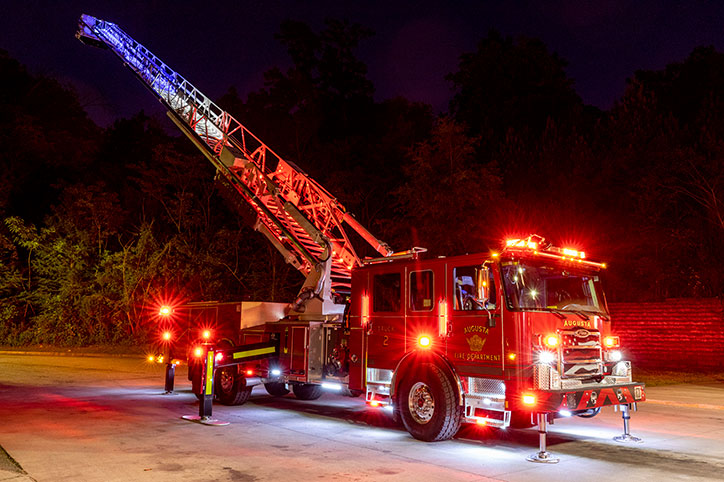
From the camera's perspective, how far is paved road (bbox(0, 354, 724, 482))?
21.9ft

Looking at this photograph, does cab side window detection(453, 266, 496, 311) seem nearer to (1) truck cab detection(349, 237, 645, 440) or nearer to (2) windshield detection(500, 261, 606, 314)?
(1) truck cab detection(349, 237, 645, 440)

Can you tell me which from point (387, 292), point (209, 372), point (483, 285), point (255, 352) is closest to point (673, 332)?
point (387, 292)

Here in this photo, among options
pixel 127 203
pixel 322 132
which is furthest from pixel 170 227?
pixel 322 132

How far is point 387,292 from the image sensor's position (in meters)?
9.46

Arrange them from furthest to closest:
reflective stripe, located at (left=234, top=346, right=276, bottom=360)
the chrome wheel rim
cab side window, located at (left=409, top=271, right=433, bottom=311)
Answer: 1. reflective stripe, located at (left=234, top=346, right=276, bottom=360)
2. cab side window, located at (left=409, top=271, right=433, bottom=311)
3. the chrome wheel rim

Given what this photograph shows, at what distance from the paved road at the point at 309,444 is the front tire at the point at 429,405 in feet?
0.77

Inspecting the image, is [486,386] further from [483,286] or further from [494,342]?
[483,286]

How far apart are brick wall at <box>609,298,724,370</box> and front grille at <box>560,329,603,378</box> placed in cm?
1075

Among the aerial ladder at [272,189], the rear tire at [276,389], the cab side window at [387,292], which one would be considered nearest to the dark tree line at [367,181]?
the aerial ladder at [272,189]

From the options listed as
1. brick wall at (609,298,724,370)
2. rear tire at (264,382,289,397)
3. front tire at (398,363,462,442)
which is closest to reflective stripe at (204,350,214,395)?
front tire at (398,363,462,442)

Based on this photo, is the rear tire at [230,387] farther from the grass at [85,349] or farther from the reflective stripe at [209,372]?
the grass at [85,349]

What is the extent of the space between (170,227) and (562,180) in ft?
67.6

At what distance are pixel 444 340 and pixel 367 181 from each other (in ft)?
75.6

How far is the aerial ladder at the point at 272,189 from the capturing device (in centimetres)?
1223
